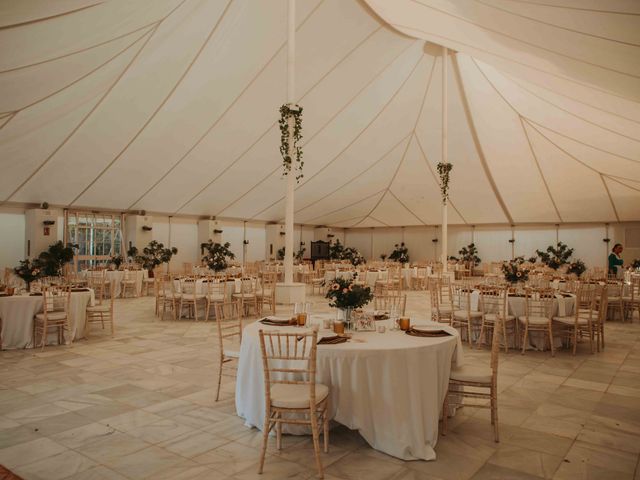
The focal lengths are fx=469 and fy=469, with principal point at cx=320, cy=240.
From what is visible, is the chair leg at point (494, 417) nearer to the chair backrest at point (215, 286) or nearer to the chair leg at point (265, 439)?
the chair leg at point (265, 439)

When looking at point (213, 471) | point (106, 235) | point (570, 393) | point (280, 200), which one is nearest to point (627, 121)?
point (570, 393)

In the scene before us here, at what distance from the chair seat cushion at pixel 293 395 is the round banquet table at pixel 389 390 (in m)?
0.19

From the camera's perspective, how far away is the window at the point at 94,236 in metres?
15.3

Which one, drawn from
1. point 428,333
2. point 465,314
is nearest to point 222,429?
point 428,333

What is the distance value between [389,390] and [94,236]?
49.4ft

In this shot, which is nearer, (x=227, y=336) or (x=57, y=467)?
(x=57, y=467)

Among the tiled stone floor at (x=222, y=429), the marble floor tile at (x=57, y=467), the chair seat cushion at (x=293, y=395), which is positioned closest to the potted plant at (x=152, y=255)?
the tiled stone floor at (x=222, y=429)

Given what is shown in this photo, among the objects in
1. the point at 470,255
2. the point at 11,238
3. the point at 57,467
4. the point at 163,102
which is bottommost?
the point at 57,467

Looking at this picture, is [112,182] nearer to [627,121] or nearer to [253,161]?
[253,161]

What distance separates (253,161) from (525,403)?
11.5 m

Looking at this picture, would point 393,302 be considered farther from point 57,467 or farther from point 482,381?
point 57,467

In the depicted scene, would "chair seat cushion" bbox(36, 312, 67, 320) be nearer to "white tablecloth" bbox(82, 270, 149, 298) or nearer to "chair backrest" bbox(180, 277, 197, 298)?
"chair backrest" bbox(180, 277, 197, 298)

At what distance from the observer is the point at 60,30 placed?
20.9ft

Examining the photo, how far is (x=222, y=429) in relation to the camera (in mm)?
3811
